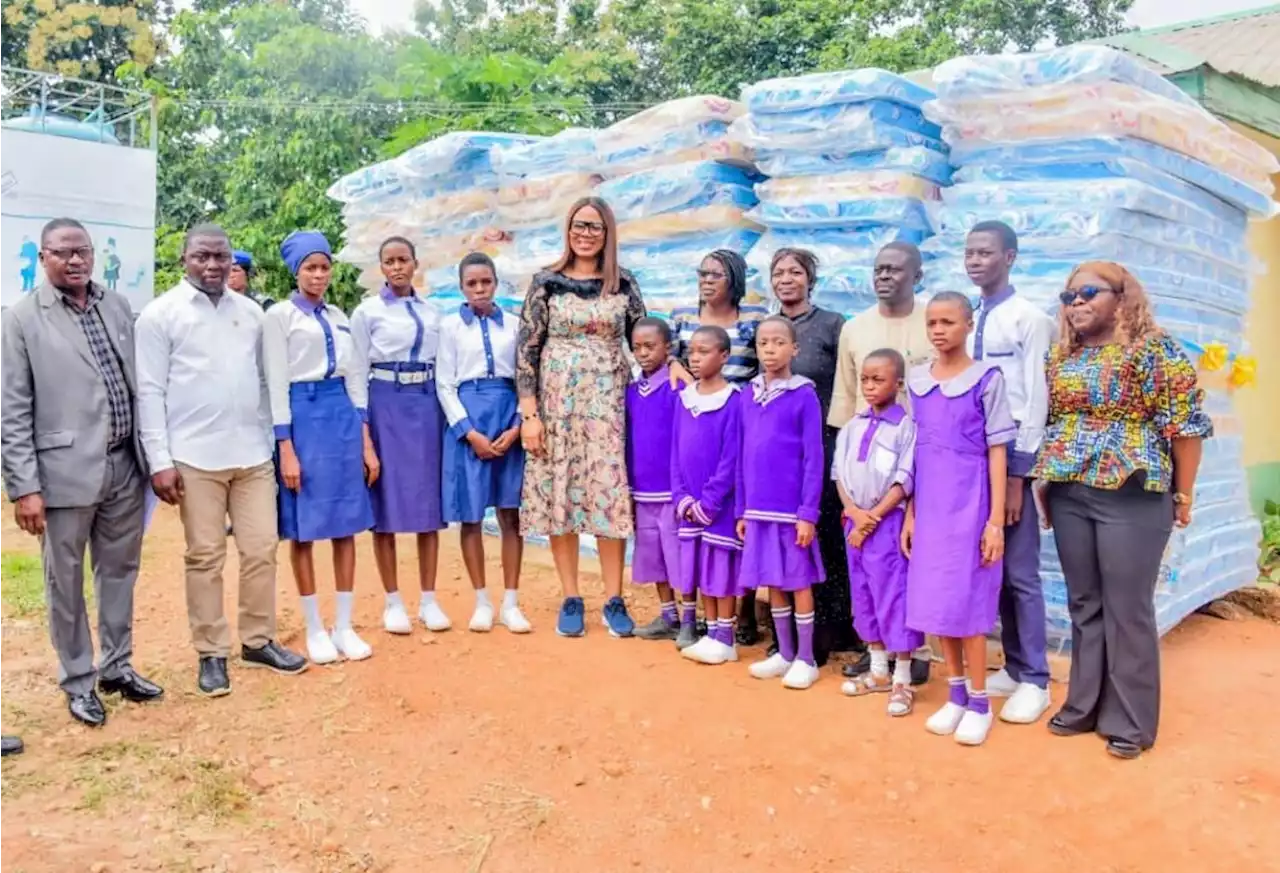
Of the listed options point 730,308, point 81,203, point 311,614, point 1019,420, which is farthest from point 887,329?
point 81,203

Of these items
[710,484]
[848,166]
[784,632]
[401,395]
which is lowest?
[784,632]

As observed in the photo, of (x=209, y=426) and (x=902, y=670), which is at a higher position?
(x=209, y=426)

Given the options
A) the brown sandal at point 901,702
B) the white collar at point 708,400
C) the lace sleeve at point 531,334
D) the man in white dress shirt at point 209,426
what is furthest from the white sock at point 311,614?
the brown sandal at point 901,702

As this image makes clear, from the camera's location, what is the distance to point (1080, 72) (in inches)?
161

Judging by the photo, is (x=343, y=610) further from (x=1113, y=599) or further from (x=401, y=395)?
(x=1113, y=599)

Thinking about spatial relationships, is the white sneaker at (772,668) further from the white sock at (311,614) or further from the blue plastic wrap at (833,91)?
the blue plastic wrap at (833,91)

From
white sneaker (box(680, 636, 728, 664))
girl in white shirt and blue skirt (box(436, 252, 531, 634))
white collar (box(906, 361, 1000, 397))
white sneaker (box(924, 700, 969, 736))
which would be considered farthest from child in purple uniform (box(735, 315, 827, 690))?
girl in white shirt and blue skirt (box(436, 252, 531, 634))

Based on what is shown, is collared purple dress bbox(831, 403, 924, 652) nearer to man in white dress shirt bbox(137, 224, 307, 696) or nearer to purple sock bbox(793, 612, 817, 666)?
purple sock bbox(793, 612, 817, 666)

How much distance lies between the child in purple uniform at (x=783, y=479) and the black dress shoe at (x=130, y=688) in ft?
7.21

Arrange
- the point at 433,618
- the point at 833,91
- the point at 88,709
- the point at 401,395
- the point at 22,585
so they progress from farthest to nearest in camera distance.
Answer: the point at 22,585, the point at 433,618, the point at 833,91, the point at 401,395, the point at 88,709

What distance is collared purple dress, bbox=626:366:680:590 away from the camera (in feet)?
14.7

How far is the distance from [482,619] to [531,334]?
127cm

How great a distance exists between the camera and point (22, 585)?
231 inches

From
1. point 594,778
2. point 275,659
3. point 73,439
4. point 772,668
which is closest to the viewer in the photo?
point 594,778
